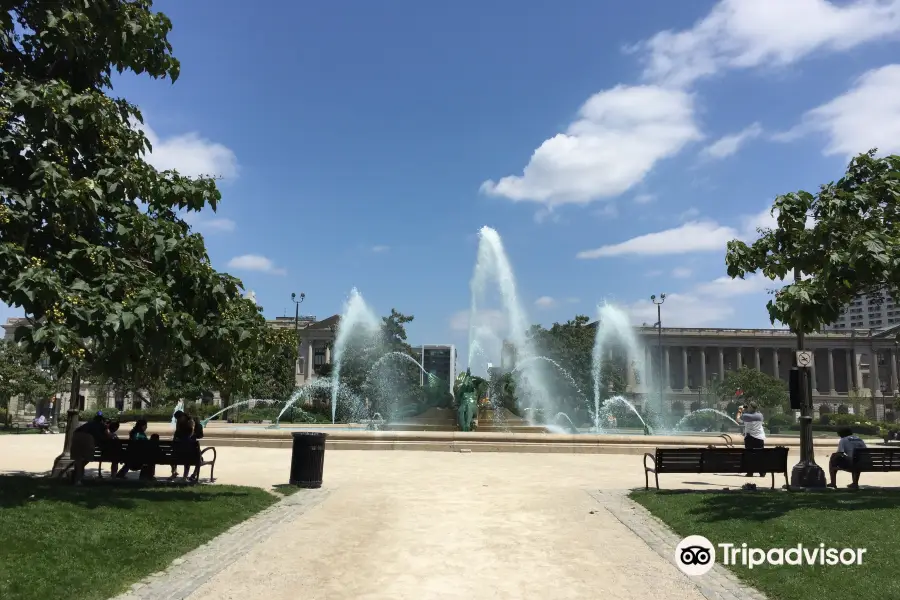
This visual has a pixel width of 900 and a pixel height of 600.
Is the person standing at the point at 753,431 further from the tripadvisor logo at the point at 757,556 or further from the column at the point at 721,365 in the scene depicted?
the column at the point at 721,365

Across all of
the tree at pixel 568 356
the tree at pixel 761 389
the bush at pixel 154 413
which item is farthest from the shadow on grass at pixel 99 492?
the tree at pixel 761 389

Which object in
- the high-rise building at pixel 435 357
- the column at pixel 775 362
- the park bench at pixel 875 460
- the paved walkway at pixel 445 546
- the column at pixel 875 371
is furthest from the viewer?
the column at pixel 875 371

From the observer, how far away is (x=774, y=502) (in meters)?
11.0

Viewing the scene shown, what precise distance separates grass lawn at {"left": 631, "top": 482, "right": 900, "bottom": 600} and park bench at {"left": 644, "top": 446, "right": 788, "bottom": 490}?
493 mm

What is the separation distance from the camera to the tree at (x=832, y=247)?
9219mm

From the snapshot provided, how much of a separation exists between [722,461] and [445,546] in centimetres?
679

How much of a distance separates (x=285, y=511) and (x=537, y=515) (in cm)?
415

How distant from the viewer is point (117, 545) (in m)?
7.87

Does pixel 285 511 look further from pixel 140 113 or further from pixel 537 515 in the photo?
pixel 140 113

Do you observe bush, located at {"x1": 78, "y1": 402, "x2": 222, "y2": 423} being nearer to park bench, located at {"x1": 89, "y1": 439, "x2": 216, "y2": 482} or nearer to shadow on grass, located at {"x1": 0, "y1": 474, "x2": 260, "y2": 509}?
park bench, located at {"x1": 89, "y1": 439, "x2": 216, "y2": 482}

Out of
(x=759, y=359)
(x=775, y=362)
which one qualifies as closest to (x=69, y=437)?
(x=775, y=362)

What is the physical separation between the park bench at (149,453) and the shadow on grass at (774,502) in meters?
8.61

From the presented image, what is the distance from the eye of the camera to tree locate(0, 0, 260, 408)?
27.4ft

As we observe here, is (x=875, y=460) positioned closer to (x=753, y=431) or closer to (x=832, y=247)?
(x=753, y=431)
